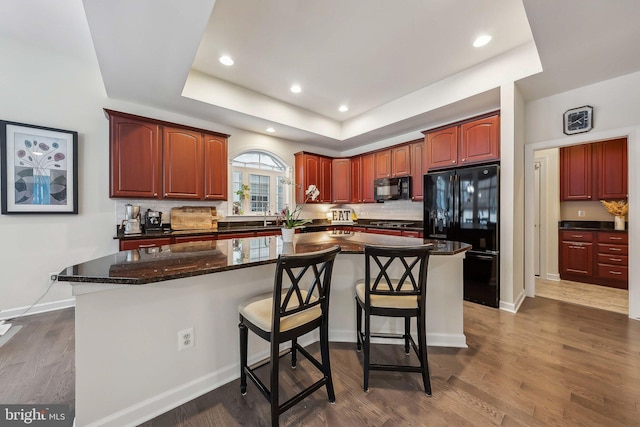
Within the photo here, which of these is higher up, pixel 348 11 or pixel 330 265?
pixel 348 11

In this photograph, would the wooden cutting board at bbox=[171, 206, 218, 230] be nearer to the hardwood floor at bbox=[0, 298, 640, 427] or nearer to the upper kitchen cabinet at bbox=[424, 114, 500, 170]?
the hardwood floor at bbox=[0, 298, 640, 427]

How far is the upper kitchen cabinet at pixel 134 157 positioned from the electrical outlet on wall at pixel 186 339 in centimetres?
248

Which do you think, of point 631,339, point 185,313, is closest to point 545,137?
point 631,339

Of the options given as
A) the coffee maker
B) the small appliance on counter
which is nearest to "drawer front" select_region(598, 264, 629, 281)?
the small appliance on counter

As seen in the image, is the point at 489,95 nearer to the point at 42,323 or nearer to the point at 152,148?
the point at 152,148

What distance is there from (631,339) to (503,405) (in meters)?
1.90

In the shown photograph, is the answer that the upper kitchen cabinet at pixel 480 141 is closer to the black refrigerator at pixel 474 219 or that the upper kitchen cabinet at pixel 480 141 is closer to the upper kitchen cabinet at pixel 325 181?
the black refrigerator at pixel 474 219

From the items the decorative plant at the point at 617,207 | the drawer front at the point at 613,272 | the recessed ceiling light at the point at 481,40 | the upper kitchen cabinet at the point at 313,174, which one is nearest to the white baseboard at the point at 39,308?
the upper kitchen cabinet at the point at 313,174

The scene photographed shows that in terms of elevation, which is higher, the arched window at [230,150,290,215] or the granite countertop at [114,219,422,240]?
the arched window at [230,150,290,215]

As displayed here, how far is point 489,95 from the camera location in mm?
3174

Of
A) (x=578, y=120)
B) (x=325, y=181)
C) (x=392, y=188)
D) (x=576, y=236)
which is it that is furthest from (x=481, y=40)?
(x=576, y=236)

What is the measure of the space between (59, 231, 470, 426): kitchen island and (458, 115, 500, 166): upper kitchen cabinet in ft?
5.99

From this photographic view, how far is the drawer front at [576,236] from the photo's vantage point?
398 centimetres

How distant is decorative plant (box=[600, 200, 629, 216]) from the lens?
3.77 m
